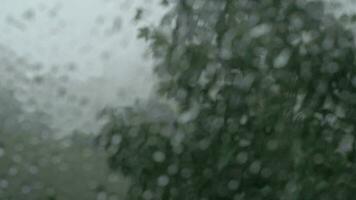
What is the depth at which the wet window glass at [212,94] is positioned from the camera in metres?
1.98

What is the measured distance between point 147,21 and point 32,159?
0.71 meters

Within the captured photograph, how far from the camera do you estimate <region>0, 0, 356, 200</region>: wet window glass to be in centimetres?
198

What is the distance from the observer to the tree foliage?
198cm

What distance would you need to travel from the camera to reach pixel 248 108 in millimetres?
2051

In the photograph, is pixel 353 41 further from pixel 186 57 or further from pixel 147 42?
pixel 147 42

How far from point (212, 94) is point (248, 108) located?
0.12m

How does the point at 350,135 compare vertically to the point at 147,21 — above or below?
below

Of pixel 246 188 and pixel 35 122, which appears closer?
pixel 246 188

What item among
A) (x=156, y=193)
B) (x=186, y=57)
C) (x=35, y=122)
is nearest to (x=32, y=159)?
(x=35, y=122)

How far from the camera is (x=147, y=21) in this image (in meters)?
2.29

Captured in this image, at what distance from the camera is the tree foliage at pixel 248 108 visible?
1.98m

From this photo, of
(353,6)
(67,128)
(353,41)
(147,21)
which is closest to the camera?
(353,41)

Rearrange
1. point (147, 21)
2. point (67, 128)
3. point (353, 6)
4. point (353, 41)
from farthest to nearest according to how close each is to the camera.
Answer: point (67, 128) < point (147, 21) < point (353, 6) < point (353, 41)

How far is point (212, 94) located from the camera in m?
2.10
